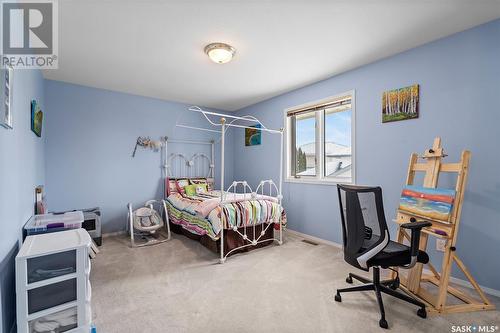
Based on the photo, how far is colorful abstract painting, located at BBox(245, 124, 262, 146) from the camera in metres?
4.66

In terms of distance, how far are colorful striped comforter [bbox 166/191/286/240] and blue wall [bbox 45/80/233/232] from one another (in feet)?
4.03

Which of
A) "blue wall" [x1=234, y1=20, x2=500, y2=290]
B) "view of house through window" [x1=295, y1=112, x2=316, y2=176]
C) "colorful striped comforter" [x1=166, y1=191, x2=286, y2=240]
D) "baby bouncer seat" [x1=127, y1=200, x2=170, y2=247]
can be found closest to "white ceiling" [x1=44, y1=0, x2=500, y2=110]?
"blue wall" [x1=234, y1=20, x2=500, y2=290]

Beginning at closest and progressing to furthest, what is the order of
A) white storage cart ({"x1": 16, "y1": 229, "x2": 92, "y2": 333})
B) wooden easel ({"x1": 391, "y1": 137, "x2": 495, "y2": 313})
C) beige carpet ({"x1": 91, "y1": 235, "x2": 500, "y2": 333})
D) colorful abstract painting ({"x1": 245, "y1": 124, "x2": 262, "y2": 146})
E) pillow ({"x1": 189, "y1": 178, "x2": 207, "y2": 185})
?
white storage cart ({"x1": 16, "y1": 229, "x2": 92, "y2": 333}) < beige carpet ({"x1": 91, "y1": 235, "x2": 500, "y2": 333}) < wooden easel ({"x1": 391, "y1": 137, "x2": 495, "y2": 313}) < pillow ({"x1": 189, "y1": 178, "x2": 207, "y2": 185}) < colorful abstract painting ({"x1": 245, "y1": 124, "x2": 262, "y2": 146})

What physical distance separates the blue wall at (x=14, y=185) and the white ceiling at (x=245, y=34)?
0.77 metres

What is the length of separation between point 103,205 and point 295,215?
3.23 metres

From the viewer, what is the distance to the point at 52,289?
1493mm

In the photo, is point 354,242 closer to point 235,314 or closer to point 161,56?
point 235,314

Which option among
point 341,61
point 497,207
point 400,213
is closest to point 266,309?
point 400,213

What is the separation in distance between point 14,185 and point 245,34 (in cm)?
228

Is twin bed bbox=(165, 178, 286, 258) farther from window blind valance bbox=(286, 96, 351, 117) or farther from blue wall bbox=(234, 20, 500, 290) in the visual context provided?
window blind valance bbox=(286, 96, 351, 117)

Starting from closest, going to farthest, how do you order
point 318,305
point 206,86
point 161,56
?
1. point 318,305
2. point 161,56
3. point 206,86

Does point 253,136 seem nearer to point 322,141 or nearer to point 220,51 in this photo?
point 322,141

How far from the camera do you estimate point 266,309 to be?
1.88 m

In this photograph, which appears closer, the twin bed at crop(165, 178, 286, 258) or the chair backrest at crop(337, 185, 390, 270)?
the chair backrest at crop(337, 185, 390, 270)
